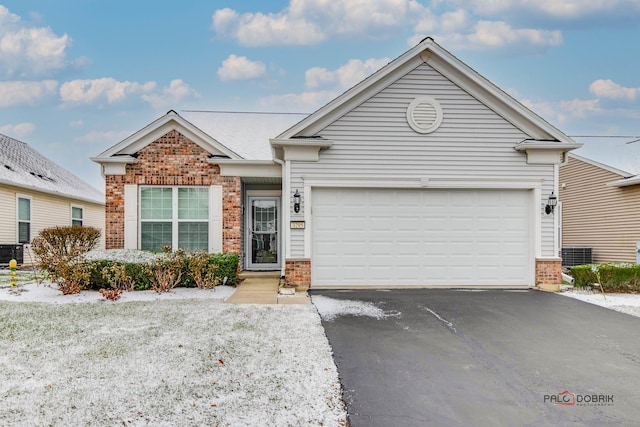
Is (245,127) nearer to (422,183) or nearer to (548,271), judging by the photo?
(422,183)

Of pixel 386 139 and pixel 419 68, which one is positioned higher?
pixel 419 68

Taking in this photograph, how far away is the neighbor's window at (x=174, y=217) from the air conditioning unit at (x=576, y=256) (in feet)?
42.9

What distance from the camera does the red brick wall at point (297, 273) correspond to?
28.2 ft

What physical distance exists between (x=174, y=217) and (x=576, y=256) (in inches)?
558

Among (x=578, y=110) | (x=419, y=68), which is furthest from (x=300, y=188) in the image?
(x=578, y=110)

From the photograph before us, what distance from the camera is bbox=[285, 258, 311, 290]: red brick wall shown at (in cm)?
860

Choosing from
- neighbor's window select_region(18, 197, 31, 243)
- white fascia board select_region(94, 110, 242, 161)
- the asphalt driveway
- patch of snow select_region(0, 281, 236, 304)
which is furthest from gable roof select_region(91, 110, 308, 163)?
neighbor's window select_region(18, 197, 31, 243)

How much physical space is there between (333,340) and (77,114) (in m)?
19.1

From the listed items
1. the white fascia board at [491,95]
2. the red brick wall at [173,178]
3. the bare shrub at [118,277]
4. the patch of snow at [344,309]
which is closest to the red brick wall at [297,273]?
the patch of snow at [344,309]

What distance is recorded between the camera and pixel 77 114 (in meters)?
18.6

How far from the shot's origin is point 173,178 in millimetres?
10547

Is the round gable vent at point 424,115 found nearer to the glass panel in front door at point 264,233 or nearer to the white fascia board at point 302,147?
the white fascia board at point 302,147

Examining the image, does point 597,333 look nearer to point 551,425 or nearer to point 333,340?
point 551,425

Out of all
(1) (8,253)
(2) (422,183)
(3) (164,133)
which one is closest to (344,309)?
(2) (422,183)
